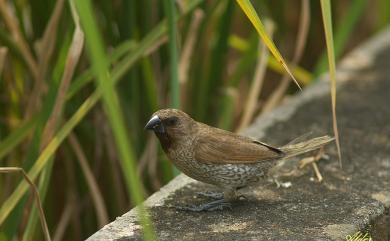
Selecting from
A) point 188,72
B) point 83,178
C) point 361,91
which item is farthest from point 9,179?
point 361,91

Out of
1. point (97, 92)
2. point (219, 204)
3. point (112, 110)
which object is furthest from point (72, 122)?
point (112, 110)

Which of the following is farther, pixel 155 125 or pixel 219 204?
pixel 219 204

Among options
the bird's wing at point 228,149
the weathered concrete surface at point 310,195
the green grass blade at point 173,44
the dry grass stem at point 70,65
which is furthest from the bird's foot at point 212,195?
the dry grass stem at point 70,65

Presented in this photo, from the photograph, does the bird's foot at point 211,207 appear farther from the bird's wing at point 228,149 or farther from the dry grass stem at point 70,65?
the dry grass stem at point 70,65

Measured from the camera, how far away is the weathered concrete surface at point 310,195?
2.83m

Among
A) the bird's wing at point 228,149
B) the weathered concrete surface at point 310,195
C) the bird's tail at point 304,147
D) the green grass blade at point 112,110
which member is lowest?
the weathered concrete surface at point 310,195

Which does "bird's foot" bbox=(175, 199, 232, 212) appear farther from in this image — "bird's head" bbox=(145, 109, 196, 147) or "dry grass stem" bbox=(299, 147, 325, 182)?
"dry grass stem" bbox=(299, 147, 325, 182)

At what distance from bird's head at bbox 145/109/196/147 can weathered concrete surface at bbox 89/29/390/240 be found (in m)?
0.26

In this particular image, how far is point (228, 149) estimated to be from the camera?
9.96 feet

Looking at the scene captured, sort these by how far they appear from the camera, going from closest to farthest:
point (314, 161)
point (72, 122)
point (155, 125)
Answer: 1. point (155, 125)
2. point (72, 122)
3. point (314, 161)

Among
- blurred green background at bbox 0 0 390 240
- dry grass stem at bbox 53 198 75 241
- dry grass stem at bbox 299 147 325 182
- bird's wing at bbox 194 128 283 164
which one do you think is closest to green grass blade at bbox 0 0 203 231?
blurred green background at bbox 0 0 390 240

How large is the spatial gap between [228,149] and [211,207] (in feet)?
0.70

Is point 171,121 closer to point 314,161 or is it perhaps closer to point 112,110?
point 314,161

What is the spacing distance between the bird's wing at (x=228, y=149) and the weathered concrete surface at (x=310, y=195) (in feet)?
0.60
